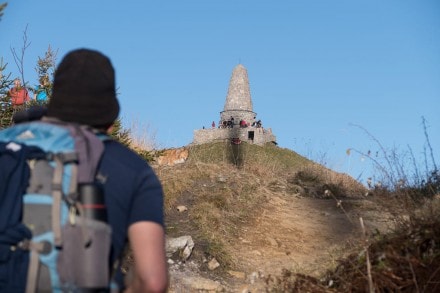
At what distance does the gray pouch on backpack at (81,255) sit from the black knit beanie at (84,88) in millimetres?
375

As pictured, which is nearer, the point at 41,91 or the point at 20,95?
the point at 20,95

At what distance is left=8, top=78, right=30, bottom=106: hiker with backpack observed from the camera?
7040 mm

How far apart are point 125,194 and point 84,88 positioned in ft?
1.25

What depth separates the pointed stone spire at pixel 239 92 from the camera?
5359 centimetres

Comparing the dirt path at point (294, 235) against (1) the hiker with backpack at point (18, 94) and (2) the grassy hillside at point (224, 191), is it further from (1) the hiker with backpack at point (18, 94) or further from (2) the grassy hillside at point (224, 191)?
(1) the hiker with backpack at point (18, 94)

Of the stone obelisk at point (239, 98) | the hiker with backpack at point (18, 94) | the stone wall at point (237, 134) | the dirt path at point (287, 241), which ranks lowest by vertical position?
the dirt path at point (287, 241)

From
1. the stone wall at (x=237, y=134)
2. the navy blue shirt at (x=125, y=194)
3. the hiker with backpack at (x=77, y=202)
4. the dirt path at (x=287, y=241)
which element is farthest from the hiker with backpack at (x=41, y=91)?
the stone wall at (x=237, y=134)

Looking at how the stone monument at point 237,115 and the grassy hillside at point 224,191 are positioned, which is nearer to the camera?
the grassy hillside at point 224,191

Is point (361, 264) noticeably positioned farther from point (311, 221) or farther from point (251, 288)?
point (311, 221)

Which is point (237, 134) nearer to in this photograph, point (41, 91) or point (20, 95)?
point (41, 91)

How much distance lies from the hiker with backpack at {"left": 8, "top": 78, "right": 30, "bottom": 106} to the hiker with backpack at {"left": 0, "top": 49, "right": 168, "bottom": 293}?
18.5ft

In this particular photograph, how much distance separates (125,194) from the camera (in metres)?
1.70

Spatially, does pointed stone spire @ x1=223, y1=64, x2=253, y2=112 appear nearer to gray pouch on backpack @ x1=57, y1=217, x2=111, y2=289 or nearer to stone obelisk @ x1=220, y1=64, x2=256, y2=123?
stone obelisk @ x1=220, y1=64, x2=256, y2=123

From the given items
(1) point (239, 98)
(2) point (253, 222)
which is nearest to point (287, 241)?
(2) point (253, 222)
